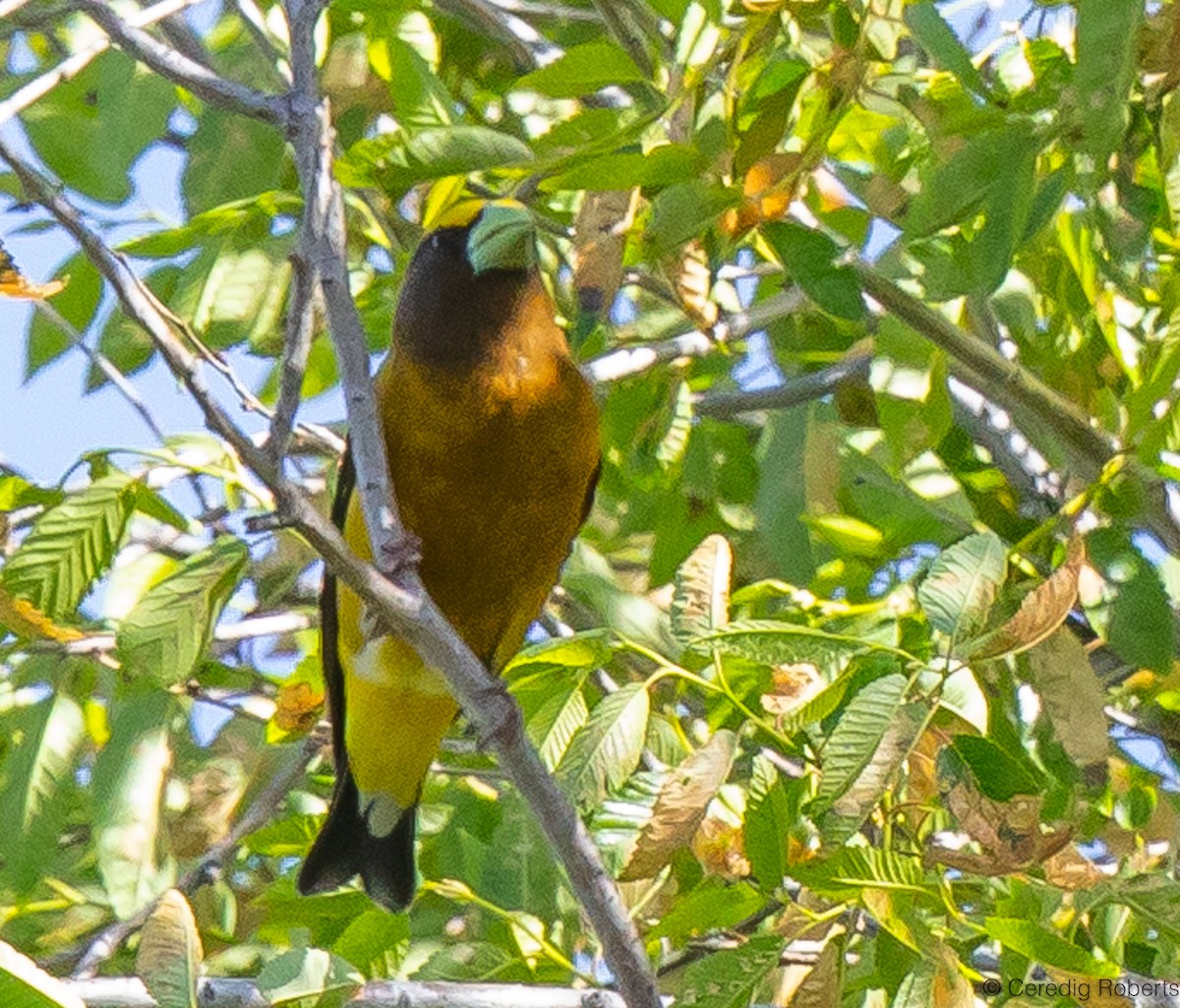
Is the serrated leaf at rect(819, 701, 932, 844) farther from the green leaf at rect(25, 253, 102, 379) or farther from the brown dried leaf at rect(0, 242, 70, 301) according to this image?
the green leaf at rect(25, 253, 102, 379)

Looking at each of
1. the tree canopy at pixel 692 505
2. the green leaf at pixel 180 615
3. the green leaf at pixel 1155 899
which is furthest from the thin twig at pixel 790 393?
the green leaf at pixel 1155 899

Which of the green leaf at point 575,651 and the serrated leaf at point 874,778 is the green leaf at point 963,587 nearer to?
the serrated leaf at point 874,778

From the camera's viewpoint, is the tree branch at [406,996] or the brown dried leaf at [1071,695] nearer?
the tree branch at [406,996]

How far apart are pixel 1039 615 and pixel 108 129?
156 cm

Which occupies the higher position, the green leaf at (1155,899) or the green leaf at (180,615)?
the green leaf at (180,615)

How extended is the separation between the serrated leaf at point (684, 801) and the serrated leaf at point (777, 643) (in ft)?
0.28

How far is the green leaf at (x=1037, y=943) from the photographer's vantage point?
1811 millimetres

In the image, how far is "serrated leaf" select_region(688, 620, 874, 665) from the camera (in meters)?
1.93

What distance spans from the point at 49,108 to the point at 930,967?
192cm

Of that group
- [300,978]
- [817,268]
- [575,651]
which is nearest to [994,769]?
[575,651]

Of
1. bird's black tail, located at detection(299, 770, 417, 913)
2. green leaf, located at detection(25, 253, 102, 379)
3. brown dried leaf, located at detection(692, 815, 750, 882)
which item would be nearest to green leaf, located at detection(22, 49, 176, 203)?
green leaf, located at detection(25, 253, 102, 379)

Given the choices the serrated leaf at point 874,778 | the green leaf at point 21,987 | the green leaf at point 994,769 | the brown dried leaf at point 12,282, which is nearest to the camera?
the green leaf at point 21,987

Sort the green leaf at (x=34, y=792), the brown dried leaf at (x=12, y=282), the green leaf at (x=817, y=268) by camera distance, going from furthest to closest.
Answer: the green leaf at (x=34, y=792) → the green leaf at (x=817, y=268) → the brown dried leaf at (x=12, y=282)

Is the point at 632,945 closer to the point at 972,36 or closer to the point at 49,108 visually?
the point at 49,108
